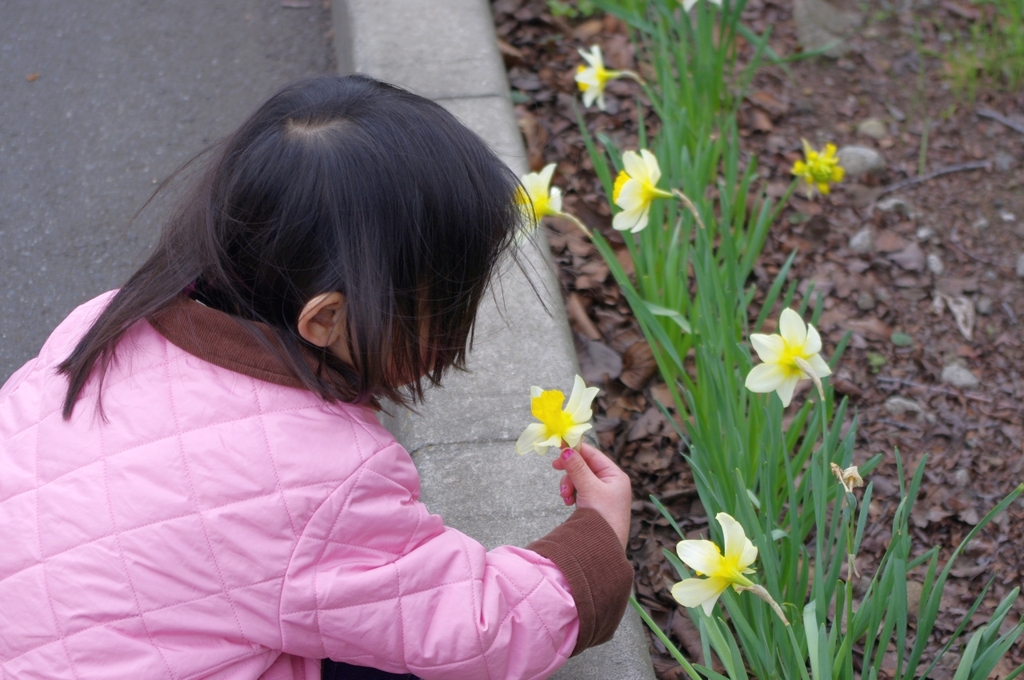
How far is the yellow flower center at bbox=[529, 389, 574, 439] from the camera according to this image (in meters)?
1.29

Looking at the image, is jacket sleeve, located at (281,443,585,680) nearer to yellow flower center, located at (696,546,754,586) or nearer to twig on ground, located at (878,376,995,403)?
yellow flower center, located at (696,546,754,586)

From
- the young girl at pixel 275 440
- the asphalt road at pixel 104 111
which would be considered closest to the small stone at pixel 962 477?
the young girl at pixel 275 440

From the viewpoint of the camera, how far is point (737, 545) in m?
1.14

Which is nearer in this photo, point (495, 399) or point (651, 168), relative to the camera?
point (651, 168)

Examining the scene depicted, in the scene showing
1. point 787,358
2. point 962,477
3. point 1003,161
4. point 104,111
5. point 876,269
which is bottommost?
point 962,477

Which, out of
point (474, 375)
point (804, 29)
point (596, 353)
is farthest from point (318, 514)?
point (804, 29)

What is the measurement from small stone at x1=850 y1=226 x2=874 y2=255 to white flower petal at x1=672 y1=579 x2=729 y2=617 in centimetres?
159

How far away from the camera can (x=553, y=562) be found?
1.27 m

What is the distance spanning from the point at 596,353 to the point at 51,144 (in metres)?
1.74

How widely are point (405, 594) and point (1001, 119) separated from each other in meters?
2.56

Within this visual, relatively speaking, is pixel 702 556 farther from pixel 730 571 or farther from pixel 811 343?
pixel 811 343

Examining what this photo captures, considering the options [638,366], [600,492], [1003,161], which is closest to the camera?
[600,492]

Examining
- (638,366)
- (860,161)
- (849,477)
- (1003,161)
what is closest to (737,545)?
(849,477)

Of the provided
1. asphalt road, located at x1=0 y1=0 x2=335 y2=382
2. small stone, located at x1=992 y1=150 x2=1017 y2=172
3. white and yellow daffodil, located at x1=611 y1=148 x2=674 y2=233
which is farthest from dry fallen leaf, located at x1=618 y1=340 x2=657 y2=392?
small stone, located at x1=992 y1=150 x2=1017 y2=172
